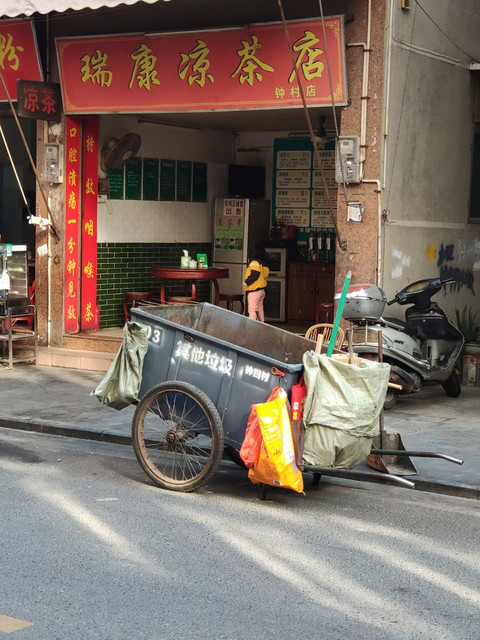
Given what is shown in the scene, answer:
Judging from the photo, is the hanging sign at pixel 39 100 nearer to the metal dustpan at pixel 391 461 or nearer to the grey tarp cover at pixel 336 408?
the metal dustpan at pixel 391 461

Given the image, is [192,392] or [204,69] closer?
[192,392]

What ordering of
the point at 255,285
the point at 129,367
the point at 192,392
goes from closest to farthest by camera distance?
1. the point at 192,392
2. the point at 129,367
3. the point at 255,285

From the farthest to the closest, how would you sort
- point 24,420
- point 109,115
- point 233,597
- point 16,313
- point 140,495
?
point 109,115 → point 16,313 → point 24,420 → point 140,495 → point 233,597

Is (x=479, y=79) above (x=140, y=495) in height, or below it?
above

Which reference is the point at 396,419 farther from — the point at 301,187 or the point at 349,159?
the point at 301,187

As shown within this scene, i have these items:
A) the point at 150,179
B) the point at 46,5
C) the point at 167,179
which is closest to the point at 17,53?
the point at 46,5

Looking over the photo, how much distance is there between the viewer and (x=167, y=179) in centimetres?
1658

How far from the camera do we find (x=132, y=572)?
5.84 meters

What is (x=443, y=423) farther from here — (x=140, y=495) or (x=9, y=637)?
(x=9, y=637)

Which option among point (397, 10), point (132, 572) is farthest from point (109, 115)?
point (132, 572)

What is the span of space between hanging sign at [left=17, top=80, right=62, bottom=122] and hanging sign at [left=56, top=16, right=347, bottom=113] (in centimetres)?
16

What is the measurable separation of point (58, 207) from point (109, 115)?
1778 mm

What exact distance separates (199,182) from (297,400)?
10.4 m

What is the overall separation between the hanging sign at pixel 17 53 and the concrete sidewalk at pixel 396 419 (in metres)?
4.28
